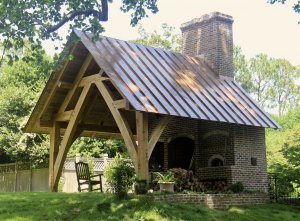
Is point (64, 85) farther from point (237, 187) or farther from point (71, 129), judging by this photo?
point (237, 187)

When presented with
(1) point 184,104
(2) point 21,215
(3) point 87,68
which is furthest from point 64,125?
(2) point 21,215

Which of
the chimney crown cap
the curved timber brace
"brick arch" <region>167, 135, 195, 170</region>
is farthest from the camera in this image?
the chimney crown cap

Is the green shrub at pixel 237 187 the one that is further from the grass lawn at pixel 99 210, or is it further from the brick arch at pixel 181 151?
the brick arch at pixel 181 151

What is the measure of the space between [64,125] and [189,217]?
7508 mm

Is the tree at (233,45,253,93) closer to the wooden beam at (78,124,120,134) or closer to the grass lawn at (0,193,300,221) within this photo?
the wooden beam at (78,124,120,134)

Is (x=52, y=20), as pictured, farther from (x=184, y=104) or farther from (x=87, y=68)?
(x=184, y=104)

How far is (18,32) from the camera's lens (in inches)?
451

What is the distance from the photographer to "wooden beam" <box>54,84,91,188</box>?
46.0ft

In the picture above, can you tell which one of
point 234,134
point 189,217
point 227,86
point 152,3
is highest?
point 152,3

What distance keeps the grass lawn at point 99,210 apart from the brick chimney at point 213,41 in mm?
7071

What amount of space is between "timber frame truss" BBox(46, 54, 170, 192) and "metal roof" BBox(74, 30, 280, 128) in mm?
400

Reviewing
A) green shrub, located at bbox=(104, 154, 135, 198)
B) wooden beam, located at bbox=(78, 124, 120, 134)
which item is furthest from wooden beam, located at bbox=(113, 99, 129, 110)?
wooden beam, located at bbox=(78, 124, 120, 134)

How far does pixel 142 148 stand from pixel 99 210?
2180 mm

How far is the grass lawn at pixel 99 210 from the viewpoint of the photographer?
9.71 metres
